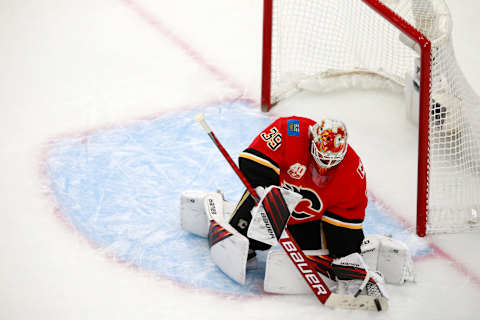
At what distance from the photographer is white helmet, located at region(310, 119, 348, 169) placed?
3.34 meters

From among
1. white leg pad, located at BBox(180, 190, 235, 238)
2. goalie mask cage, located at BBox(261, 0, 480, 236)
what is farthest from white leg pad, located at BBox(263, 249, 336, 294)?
goalie mask cage, located at BBox(261, 0, 480, 236)

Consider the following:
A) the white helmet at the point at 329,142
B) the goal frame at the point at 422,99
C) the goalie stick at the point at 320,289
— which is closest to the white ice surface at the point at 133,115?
the goalie stick at the point at 320,289

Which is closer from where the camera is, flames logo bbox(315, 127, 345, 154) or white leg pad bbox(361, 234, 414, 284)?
flames logo bbox(315, 127, 345, 154)

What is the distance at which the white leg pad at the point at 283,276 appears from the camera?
3.62 m

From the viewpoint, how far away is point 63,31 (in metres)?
5.91

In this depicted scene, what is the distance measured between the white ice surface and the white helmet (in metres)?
0.73

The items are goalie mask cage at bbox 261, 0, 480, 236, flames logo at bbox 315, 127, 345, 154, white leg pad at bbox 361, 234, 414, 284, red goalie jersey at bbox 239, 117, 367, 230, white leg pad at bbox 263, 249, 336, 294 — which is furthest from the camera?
goalie mask cage at bbox 261, 0, 480, 236

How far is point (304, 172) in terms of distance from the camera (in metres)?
3.53

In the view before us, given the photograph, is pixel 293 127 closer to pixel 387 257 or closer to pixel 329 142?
pixel 329 142

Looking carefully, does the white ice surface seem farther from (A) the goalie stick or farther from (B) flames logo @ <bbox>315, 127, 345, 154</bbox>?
(B) flames logo @ <bbox>315, 127, 345, 154</bbox>

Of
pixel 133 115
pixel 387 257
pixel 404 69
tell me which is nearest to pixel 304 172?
pixel 387 257


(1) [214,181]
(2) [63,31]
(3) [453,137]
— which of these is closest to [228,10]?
(2) [63,31]

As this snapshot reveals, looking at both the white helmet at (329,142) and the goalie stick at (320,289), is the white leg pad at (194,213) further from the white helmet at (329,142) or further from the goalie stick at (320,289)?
the white helmet at (329,142)

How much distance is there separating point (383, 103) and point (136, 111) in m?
1.61
